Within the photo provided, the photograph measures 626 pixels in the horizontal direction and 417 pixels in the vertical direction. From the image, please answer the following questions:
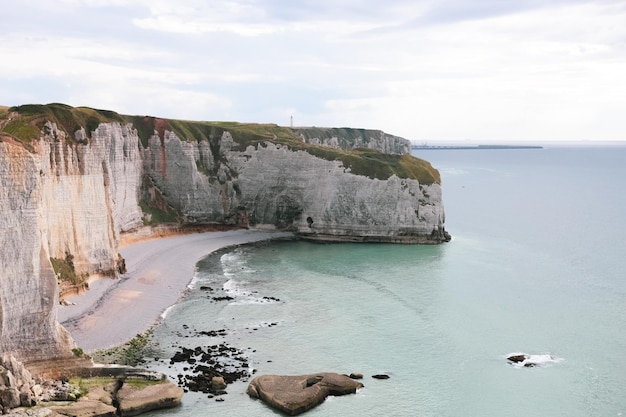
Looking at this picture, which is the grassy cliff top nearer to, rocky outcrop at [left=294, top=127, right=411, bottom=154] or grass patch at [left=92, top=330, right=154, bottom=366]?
grass patch at [left=92, top=330, right=154, bottom=366]

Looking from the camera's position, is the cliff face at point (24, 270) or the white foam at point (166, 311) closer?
the cliff face at point (24, 270)

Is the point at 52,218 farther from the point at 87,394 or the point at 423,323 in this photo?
the point at 423,323

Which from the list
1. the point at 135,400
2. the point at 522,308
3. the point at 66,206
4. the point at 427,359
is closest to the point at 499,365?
the point at 427,359

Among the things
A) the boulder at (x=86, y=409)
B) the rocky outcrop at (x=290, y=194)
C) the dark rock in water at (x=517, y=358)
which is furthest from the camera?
the rocky outcrop at (x=290, y=194)

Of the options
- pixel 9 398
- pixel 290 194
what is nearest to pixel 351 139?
pixel 290 194

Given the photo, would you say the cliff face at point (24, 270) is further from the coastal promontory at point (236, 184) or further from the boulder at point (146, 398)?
the coastal promontory at point (236, 184)

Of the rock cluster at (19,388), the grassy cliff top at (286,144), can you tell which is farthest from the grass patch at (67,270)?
the grassy cliff top at (286,144)

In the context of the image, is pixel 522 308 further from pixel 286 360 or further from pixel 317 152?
pixel 317 152
